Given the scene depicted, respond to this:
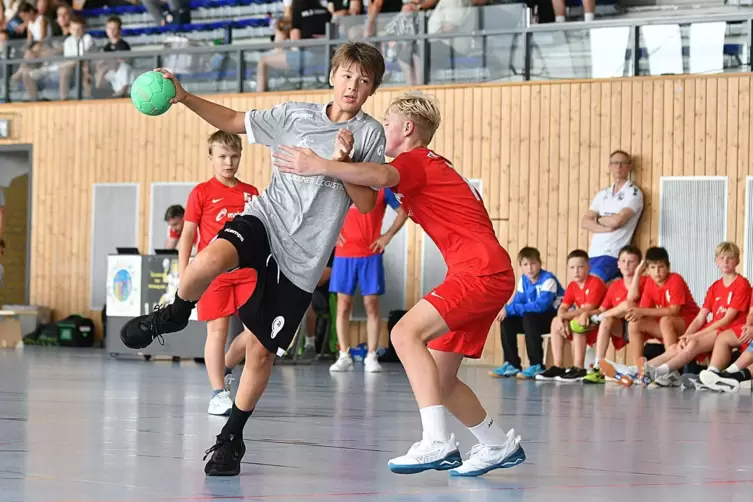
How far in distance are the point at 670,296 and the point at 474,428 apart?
6422 millimetres

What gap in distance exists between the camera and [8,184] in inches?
702

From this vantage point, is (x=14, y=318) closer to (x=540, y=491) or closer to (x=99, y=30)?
(x=99, y=30)

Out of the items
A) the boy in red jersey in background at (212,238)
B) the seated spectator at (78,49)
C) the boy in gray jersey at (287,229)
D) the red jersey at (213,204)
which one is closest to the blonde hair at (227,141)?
the boy in red jersey in background at (212,238)

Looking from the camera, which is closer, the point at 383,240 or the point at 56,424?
the point at 56,424

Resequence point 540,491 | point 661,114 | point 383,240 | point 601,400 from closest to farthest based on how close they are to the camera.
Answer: point 540,491
point 601,400
point 383,240
point 661,114

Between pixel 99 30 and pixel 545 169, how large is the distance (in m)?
8.17

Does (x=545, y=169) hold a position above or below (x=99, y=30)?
below

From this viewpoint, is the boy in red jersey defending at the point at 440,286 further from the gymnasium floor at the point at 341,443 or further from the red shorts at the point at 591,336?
the red shorts at the point at 591,336

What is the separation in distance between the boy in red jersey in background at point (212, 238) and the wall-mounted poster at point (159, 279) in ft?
17.5

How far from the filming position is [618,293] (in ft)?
36.3

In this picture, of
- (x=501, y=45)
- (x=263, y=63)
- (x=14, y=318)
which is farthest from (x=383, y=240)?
(x=14, y=318)

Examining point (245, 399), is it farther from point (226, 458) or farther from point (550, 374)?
point (550, 374)

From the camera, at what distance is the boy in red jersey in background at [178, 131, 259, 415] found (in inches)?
272

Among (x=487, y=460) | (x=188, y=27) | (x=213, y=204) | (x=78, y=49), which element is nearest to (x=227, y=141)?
(x=213, y=204)
